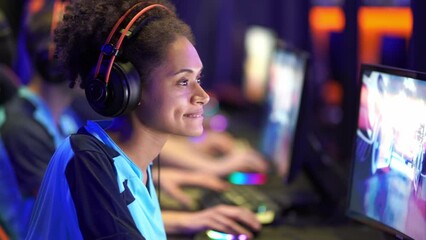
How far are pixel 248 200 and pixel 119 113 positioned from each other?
99 centimetres

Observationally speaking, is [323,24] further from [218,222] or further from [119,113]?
[119,113]

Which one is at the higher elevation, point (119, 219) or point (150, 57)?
point (150, 57)

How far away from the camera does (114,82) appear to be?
53.8 inches

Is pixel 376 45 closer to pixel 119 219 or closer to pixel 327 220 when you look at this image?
pixel 327 220

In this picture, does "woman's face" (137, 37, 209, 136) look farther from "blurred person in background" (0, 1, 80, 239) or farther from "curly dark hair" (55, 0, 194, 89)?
"blurred person in background" (0, 1, 80, 239)

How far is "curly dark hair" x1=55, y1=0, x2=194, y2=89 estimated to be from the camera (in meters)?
1.41

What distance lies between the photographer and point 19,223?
2.28m

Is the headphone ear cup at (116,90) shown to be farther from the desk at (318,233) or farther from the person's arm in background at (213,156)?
the person's arm in background at (213,156)

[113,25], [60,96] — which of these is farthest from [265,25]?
[113,25]

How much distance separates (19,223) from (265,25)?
9.87ft

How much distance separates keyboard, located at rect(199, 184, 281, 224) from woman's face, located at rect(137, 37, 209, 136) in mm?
Result: 704

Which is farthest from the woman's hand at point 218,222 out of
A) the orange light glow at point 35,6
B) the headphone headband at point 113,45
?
the orange light glow at point 35,6

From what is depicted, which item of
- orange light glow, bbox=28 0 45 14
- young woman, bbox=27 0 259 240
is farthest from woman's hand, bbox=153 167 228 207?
young woman, bbox=27 0 259 240

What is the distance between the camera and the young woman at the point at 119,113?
1.32m
